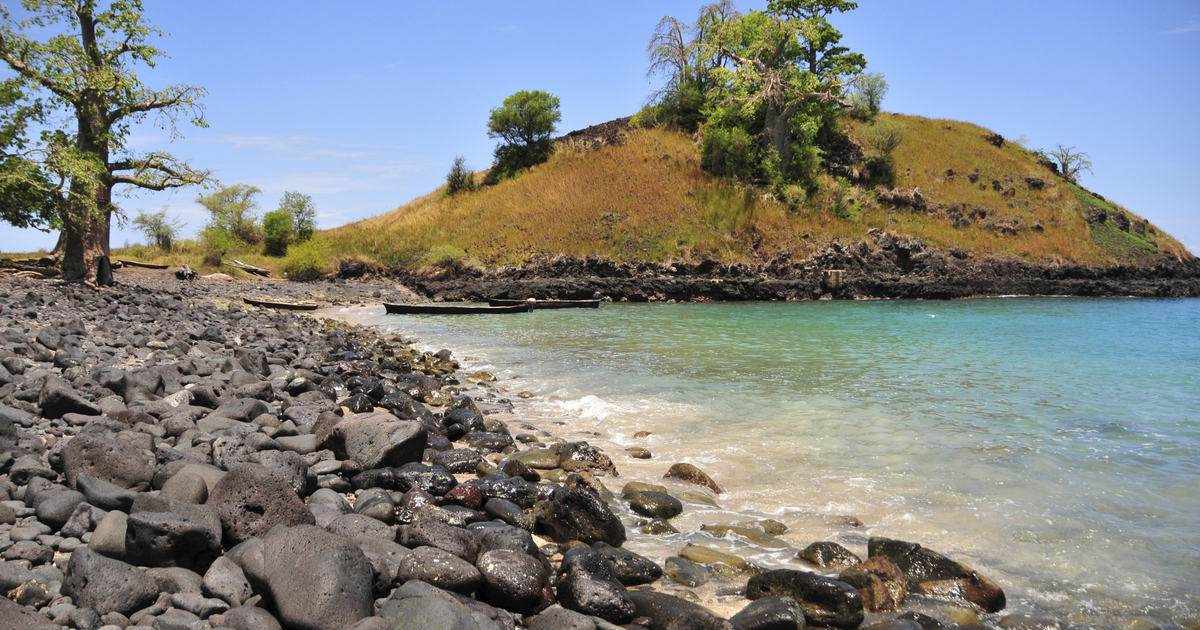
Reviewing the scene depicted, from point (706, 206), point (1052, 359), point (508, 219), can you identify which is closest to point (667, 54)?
point (706, 206)

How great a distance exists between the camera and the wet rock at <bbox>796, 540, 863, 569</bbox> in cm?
436

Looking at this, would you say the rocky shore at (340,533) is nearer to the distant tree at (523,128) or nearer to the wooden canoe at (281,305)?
the wooden canoe at (281,305)

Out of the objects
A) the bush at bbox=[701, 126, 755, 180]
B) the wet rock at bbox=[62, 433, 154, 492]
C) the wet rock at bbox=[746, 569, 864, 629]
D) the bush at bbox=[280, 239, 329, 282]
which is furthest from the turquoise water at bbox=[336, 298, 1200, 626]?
the bush at bbox=[701, 126, 755, 180]

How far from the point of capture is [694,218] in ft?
140

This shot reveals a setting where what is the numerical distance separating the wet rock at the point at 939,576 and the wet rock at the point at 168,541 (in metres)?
4.39

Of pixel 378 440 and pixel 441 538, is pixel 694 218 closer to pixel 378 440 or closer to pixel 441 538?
pixel 378 440

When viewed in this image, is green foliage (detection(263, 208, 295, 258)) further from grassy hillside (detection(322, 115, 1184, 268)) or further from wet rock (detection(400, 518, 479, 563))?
wet rock (detection(400, 518, 479, 563))

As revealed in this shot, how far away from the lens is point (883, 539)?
446cm

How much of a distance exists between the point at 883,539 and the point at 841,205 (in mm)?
45188

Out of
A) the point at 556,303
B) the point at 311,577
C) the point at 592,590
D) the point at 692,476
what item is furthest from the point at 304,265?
the point at 592,590

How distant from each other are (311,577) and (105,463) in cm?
229

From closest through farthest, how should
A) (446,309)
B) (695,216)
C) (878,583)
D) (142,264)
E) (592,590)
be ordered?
1. (592,590)
2. (878,583)
3. (446,309)
4. (142,264)
5. (695,216)

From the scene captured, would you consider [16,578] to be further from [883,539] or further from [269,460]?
[883,539]

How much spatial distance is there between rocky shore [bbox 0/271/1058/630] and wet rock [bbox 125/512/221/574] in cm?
1
